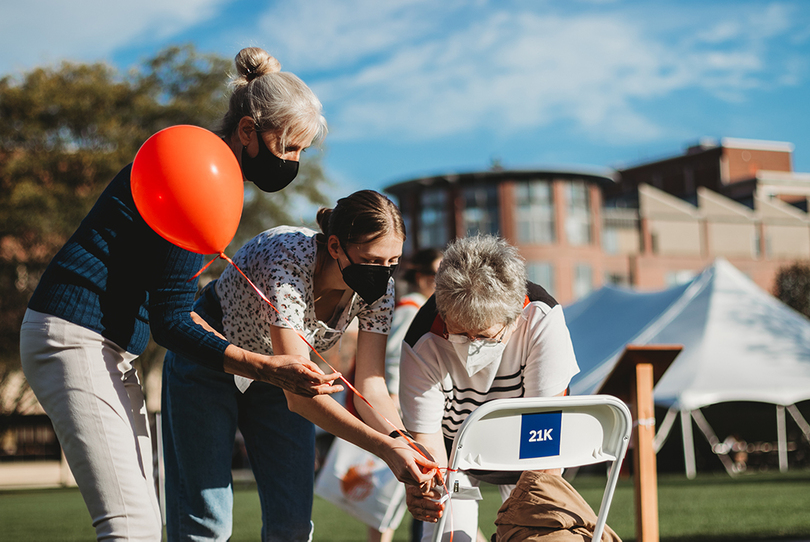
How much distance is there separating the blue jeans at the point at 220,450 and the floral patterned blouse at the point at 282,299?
127 mm

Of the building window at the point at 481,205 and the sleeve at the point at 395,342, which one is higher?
the building window at the point at 481,205

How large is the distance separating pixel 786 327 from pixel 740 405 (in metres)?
6.25

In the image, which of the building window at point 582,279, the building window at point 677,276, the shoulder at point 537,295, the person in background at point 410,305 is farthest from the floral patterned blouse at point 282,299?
the building window at point 677,276

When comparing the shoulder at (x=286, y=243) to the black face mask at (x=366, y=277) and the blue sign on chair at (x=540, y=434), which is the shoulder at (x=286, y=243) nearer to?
the black face mask at (x=366, y=277)

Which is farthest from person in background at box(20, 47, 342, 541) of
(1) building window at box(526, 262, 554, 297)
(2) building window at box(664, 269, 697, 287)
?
(2) building window at box(664, 269, 697, 287)

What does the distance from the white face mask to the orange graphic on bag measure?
200 centimetres

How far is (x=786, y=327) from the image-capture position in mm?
13078

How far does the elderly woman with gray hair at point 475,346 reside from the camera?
2414 millimetres

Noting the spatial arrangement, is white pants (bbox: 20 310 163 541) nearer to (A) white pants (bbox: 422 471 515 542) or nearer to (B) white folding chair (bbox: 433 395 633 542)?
(B) white folding chair (bbox: 433 395 633 542)

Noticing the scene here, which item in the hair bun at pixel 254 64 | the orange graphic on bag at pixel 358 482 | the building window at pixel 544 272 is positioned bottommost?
the orange graphic on bag at pixel 358 482

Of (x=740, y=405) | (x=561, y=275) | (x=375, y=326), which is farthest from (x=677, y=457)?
(x=375, y=326)

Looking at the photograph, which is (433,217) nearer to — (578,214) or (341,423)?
(578,214)

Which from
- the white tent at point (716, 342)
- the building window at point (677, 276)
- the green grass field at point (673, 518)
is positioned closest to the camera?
the green grass field at point (673, 518)

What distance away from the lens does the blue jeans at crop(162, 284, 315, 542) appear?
104 inches
